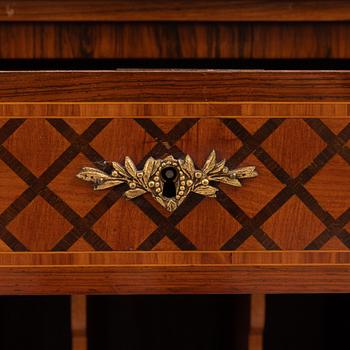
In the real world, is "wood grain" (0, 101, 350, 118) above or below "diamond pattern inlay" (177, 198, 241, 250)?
above

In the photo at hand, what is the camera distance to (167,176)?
422 millimetres

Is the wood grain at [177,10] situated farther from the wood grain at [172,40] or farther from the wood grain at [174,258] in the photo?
the wood grain at [174,258]

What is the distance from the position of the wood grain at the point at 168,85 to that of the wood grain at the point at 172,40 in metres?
0.12

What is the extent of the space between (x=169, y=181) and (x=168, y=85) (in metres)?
0.07

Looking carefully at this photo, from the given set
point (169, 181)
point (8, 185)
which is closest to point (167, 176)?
point (169, 181)

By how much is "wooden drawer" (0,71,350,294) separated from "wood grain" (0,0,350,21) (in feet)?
0.35

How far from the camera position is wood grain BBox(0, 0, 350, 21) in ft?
1.62

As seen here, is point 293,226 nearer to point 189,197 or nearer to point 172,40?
point 189,197
